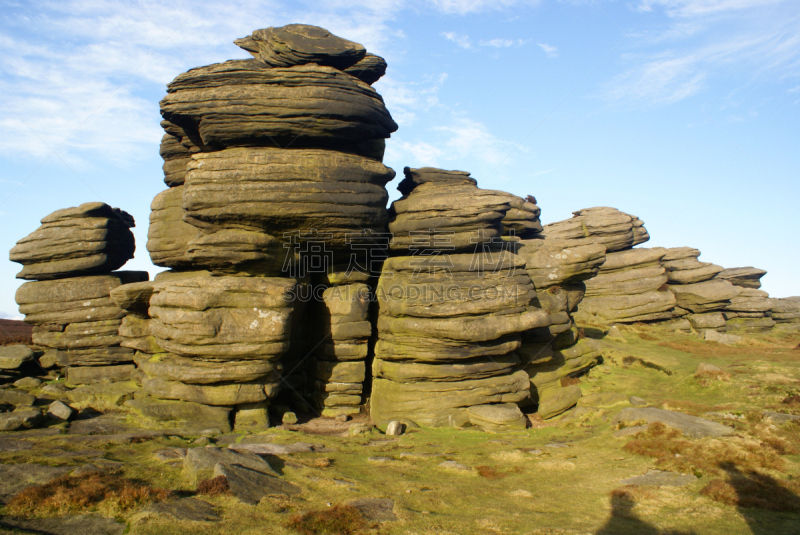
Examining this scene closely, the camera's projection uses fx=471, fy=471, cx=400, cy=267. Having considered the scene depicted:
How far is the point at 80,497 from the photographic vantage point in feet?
28.3

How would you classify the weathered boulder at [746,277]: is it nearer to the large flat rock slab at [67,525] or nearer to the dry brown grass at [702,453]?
the dry brown grass at [702,453]

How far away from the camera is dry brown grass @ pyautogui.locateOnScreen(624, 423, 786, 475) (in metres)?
11.6

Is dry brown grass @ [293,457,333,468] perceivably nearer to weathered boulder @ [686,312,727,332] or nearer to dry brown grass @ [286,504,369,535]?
dry brown grass @ [286,504,369,535]

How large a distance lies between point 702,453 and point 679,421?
91.1 inches

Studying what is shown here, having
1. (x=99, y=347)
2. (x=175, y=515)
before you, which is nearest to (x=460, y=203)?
(x=175, y=515)

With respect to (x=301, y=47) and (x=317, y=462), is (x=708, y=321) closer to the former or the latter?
(x=317, y=462)

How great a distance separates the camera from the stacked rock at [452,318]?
1811 centimetres

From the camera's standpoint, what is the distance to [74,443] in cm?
1309

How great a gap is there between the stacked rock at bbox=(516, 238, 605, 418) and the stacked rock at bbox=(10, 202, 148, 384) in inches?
737

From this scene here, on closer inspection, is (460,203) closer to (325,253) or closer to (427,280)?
(427,280)

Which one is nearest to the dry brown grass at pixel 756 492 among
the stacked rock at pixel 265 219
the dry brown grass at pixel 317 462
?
the dry brown grass at pixel 317 462

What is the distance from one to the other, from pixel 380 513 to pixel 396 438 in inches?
277

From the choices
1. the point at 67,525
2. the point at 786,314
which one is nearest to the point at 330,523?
the point at 67,525

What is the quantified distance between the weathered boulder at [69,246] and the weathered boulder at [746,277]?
1894 inches
